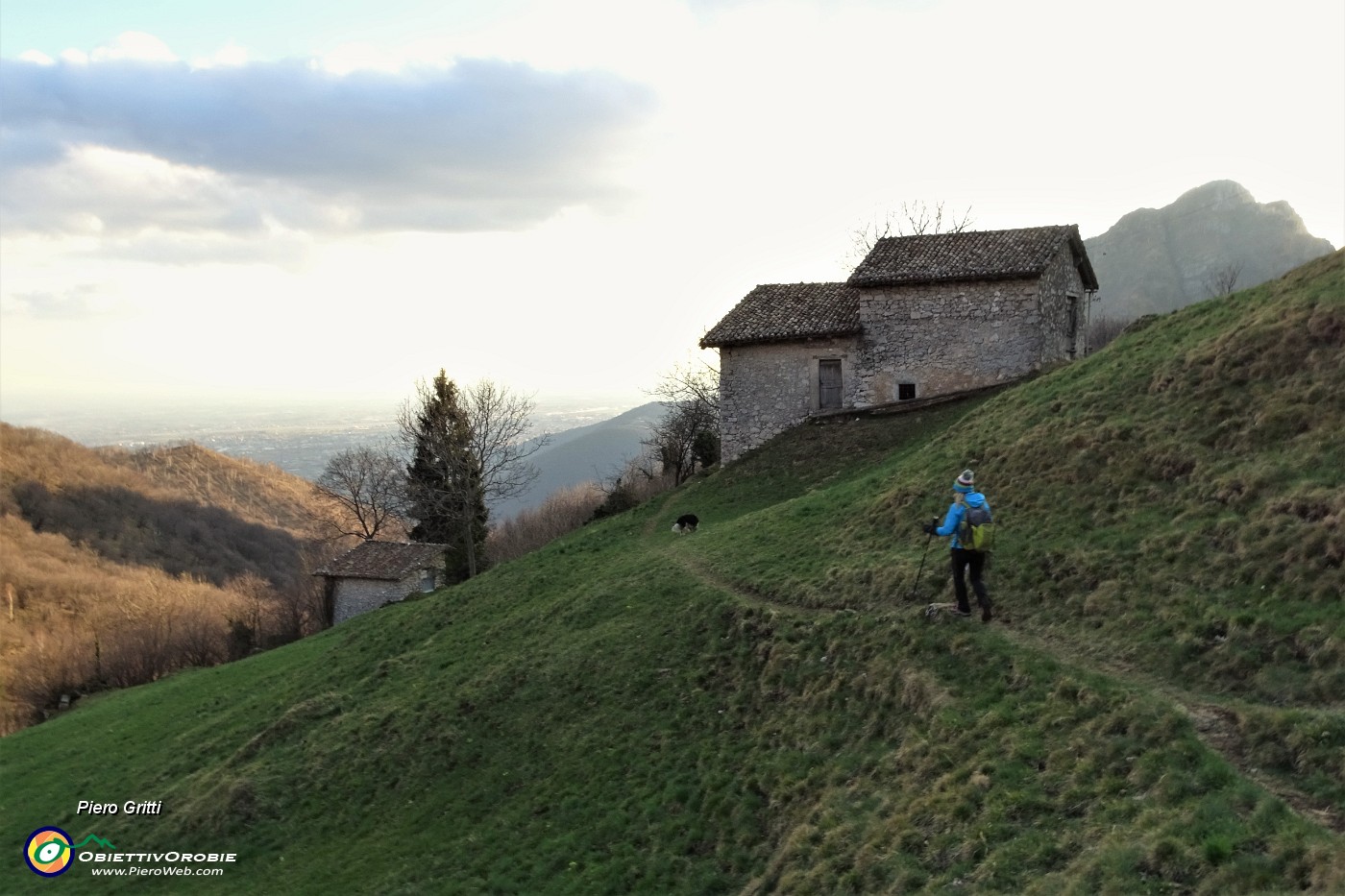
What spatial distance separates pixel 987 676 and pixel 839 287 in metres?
24.3

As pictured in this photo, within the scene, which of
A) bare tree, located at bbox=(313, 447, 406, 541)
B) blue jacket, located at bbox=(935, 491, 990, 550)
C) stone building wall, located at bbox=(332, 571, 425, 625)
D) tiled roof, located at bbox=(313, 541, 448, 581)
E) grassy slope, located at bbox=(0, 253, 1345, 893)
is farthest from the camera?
bare tree, located at bbox=(313, 447, 406, 541)

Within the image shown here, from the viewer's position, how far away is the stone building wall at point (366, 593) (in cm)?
4422

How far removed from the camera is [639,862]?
41.3ft

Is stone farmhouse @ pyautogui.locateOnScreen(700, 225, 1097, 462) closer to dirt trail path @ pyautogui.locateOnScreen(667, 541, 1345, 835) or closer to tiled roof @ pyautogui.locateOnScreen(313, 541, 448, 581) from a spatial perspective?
dirt trail path @ pyautogui.locateOnScreen(667, 541, 1345, 835)

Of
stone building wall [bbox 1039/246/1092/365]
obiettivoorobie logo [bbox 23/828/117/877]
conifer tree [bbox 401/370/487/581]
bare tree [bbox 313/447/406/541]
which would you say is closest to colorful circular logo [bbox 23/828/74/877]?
obiettivoorobie logo [bbox 23/828/117/877]

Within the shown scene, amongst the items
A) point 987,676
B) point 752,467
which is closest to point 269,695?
point 752,467

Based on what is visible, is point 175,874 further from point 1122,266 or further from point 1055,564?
point 1122,266

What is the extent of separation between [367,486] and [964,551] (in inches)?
2022

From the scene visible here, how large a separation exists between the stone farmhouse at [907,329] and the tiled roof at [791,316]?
6 cm

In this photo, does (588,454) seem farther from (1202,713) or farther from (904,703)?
(1202,713)

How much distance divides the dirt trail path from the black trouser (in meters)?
0.31

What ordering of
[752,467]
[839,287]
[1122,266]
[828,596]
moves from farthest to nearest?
1. [1122,266]
2. [839,287]
3. [752,467]
4. [828,596]

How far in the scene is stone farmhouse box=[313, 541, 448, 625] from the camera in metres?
44.3

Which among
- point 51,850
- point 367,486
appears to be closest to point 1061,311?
point 51,850
